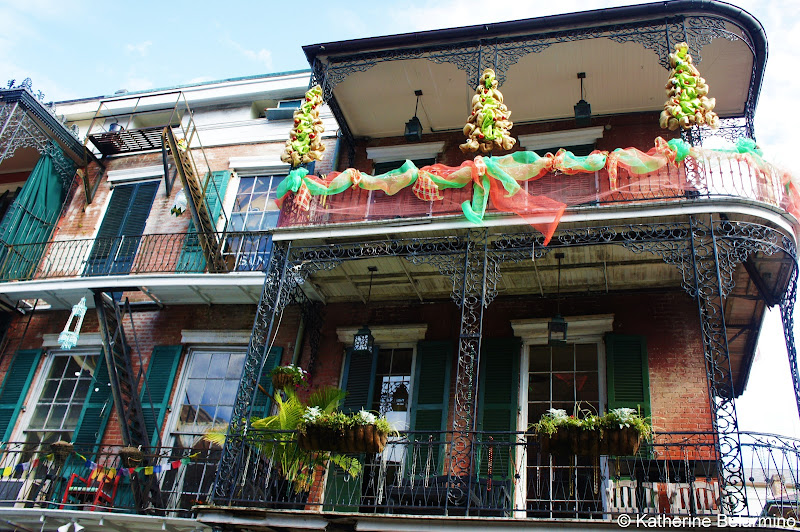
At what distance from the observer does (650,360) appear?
9.47 m

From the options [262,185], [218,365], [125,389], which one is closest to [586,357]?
[218,365]

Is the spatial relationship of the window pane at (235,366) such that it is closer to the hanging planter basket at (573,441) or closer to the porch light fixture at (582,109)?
the hanging planter basket at (573,441)

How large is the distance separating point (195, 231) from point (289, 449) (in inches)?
194

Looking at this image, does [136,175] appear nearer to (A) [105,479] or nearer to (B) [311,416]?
(A) [105,479]

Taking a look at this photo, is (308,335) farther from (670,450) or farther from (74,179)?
(74,179)

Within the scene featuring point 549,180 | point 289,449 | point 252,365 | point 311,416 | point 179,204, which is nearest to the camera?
point 311,416

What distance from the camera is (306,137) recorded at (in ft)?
33.8

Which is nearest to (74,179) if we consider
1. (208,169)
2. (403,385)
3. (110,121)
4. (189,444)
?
(110,121)

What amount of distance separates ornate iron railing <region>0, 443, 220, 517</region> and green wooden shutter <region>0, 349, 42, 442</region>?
91cm

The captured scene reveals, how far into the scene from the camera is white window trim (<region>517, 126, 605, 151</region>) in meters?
11.4

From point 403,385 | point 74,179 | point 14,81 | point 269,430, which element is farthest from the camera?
point 74,179

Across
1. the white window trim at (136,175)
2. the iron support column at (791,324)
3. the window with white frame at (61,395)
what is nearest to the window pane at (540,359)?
the iron support column at (791,324)

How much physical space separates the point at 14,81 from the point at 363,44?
618 cm

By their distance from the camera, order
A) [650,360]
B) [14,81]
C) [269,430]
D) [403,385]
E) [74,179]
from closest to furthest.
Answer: [269,430], [650,360], [403,385], [14,81], [74,179]
